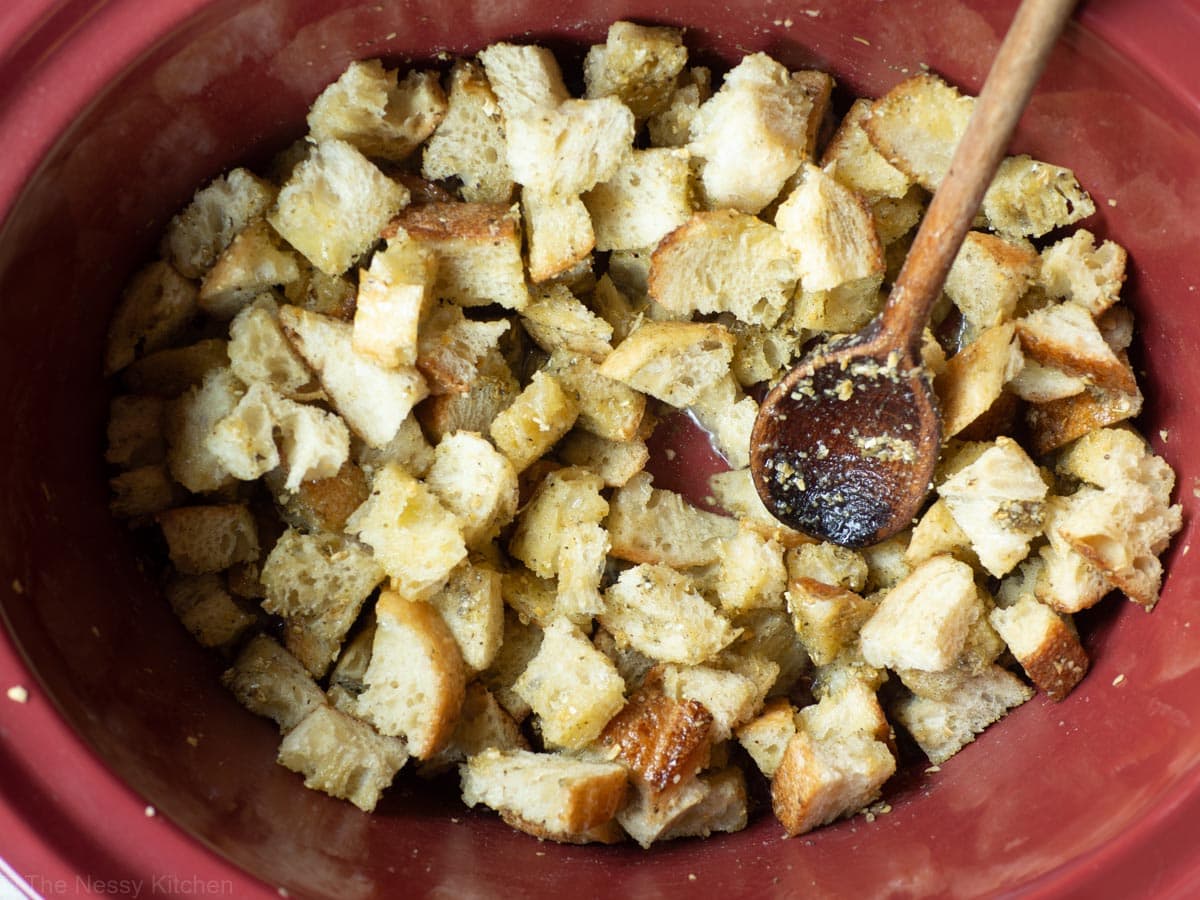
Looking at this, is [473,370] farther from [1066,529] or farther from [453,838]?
[1066,529]

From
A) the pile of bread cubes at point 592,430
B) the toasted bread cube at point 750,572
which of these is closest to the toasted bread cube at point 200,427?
the pile of bread cubes at point 592,430

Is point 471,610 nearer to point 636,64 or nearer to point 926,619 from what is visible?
point 926,619

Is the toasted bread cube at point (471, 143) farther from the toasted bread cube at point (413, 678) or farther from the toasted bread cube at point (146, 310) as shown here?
the toasted bread cube at point (413, 678)

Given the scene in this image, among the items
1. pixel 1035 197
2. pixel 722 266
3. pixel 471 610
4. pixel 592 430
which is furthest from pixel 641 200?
pixel 471 610

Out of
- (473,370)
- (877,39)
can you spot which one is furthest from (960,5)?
(473,370)

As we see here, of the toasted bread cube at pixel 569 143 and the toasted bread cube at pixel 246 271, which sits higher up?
the toasted bread cube at pixel 569 143

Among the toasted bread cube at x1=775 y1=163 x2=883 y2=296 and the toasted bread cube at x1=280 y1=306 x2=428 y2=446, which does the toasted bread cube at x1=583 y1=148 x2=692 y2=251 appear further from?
the toasted bread cube at x1=280 y1=306 x2=428 y2=446
